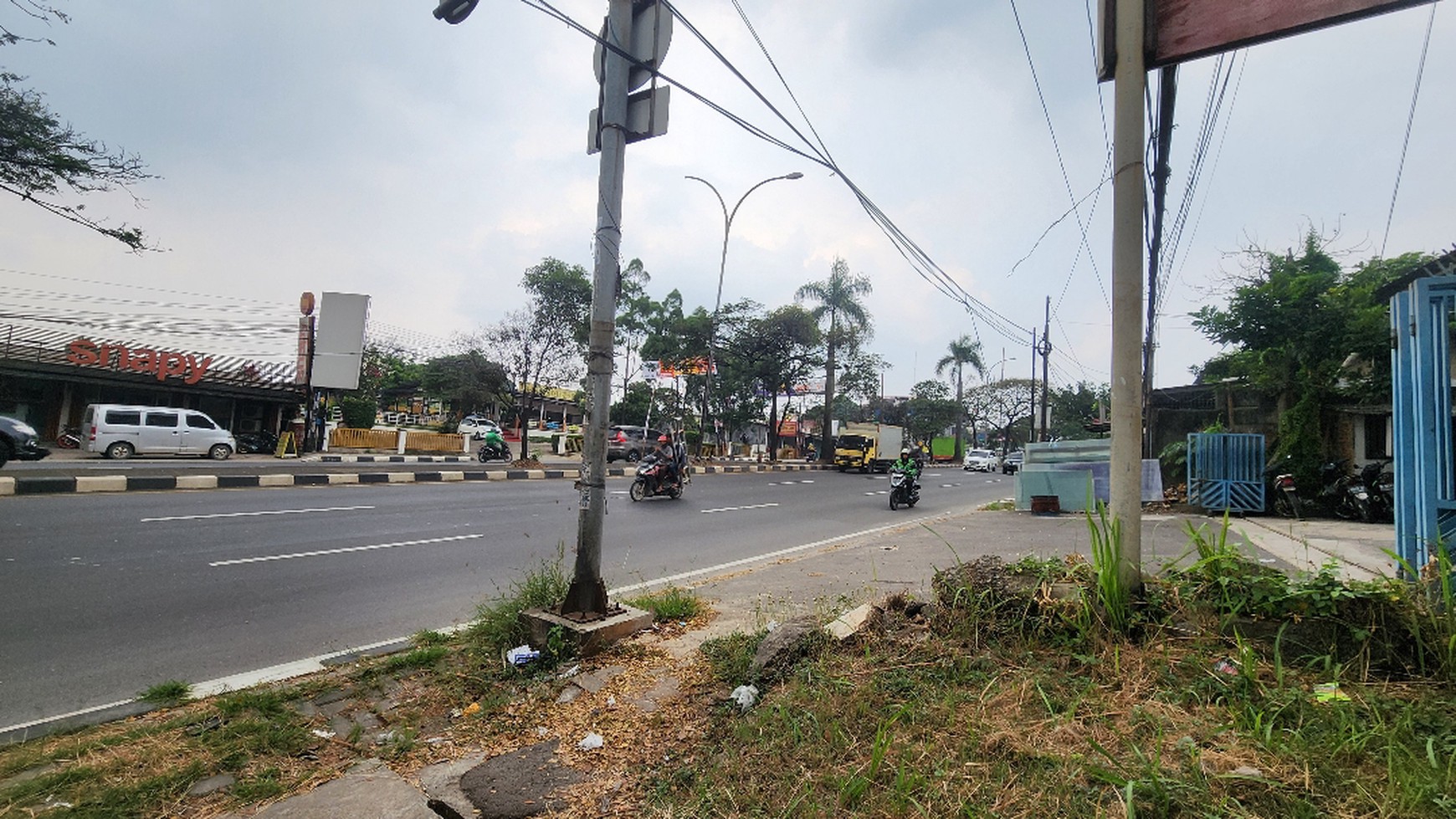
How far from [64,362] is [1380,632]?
1281 inches

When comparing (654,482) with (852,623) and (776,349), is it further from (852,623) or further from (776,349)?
(776,349)

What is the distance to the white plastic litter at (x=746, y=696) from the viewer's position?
9.66ft

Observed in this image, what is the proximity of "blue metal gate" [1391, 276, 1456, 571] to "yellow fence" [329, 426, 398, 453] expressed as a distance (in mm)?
33549

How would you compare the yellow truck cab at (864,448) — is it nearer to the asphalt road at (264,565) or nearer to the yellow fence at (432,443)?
the asphalt road at (264,565)

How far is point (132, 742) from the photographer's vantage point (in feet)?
9.25

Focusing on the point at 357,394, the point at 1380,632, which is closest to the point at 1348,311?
the point at 1380,632

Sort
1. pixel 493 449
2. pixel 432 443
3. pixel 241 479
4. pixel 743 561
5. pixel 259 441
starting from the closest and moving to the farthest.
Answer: pixel 743 561 < pixel 241 479 < pixel 493 449 < pixel 259 441 < pixel 432 443

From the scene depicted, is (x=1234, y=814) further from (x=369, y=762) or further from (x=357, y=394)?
(x=357, y=394)

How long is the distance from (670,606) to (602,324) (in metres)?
2.07

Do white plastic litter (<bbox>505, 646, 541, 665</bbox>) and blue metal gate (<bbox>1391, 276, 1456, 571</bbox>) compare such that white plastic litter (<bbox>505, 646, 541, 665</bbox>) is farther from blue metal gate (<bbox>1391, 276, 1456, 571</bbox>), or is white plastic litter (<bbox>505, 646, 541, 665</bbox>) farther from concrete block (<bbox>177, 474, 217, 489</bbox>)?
concrete block (<bbox>177, 474, 217, 489</bbox>)

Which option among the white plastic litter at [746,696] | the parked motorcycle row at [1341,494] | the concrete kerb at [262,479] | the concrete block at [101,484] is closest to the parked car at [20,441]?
the concrete kerb at [262,479]

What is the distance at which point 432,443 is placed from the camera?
3269 cm

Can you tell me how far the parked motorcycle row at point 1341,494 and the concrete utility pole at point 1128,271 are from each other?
11198 mm

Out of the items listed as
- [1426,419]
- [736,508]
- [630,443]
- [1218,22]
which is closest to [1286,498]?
[736,508]
